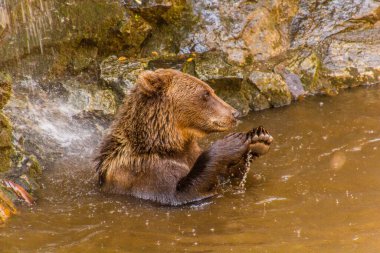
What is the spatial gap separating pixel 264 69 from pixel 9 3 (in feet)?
12.5

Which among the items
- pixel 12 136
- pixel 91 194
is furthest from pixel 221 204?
pixel 12 136

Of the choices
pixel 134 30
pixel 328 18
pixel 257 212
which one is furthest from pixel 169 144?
pixel 328 18

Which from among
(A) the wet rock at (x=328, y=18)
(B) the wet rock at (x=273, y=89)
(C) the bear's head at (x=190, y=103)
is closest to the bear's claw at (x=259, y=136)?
(C) the bear's head at (x=190, y=103)

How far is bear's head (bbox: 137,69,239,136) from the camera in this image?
7.09m

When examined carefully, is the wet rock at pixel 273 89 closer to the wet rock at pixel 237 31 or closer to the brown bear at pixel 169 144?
the wet rock at pixel 237 31

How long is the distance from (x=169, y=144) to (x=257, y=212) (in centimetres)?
127

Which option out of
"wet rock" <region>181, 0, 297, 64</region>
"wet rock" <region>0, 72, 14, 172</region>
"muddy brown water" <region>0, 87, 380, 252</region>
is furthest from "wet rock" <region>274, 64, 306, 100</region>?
"wet rock" <region>0, 72, 14, 172</region>

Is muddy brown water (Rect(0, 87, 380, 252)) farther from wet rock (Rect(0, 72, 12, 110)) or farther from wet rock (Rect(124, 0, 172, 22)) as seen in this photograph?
wet rock (Rect(124, 0, 172, 22))

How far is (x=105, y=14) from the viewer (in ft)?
32.2

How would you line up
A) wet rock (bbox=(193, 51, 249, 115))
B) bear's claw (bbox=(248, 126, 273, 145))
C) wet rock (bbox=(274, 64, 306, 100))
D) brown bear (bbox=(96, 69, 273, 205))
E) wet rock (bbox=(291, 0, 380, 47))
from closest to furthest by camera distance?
brown bear (bbox=(96, 69, 273, 205)) < bear's claw (bbox=(248, 126, 273, 145)) < wet rock (bbox=(193, 51, 249, 115)) < wet rock (bbox=(274, 64, 306, 100)) < wet rock (bbox=(291, 0, 380, 47))

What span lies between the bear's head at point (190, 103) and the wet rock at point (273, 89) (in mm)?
2665

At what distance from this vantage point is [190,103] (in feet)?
23.7

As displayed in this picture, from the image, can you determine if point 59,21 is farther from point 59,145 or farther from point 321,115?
point 321,115

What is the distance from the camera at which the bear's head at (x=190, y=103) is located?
7.09 meters
